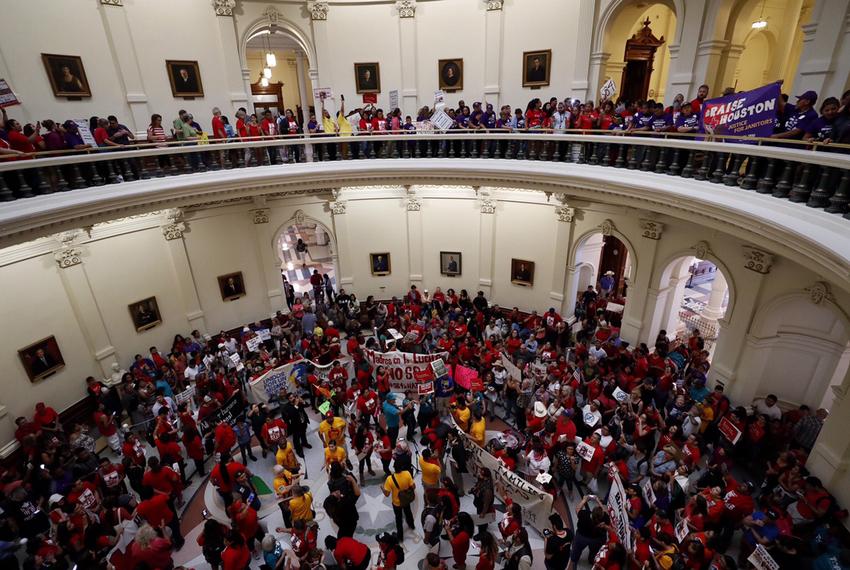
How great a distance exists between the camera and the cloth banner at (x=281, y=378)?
10751mm

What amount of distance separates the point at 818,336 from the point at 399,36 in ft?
45.9

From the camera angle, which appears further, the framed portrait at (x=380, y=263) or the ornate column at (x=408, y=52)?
the framed portrait at (x=380, y=263)

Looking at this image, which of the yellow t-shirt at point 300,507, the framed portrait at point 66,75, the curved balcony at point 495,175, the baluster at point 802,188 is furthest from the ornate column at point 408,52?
the yellow t-shirt at point 300,507

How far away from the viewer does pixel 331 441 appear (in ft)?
26.3

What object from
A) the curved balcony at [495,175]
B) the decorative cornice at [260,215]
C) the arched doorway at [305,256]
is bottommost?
the arched doorway at [305,256]

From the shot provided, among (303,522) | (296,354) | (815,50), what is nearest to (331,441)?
(303,522)

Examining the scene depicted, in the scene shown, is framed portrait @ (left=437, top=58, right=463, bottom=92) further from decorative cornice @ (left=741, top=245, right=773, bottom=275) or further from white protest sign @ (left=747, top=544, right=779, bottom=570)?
white protest sign @ (left=747, top=544, right=779, bottom=570)

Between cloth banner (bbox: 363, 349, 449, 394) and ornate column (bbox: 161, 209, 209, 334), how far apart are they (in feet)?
21.2

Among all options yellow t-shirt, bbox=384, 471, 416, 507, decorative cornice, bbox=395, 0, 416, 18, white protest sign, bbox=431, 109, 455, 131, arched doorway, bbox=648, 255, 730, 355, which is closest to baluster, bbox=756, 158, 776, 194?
arched doorway, bbox=648, 255, 730, 355

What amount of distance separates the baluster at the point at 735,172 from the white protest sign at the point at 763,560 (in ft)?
18.7

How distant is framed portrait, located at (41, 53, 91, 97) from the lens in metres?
10.9

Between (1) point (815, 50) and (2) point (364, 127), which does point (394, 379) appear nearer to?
(2) point (364, 127)

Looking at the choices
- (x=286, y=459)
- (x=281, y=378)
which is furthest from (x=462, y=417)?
(x=281, y=378)

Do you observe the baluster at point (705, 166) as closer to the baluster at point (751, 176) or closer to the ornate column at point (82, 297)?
the baluster at point (751, 176)
